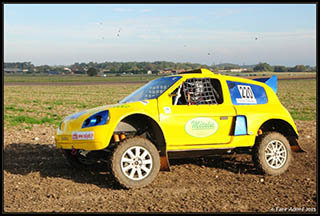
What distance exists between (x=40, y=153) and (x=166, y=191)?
3995 millimetres

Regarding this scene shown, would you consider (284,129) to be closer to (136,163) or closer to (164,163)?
(164,163)

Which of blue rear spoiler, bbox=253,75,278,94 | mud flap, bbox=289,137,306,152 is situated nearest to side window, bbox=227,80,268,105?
blue rear spoiler, bbox=253,75,278,94

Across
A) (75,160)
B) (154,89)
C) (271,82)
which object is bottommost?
(75,160)

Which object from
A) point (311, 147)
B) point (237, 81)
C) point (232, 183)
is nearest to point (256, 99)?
point (237, 81)

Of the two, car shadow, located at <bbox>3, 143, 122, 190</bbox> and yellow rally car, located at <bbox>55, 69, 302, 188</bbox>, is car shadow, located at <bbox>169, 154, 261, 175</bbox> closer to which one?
yellow rally car, located at <bbox>55, 69, 302, 188</bbox>

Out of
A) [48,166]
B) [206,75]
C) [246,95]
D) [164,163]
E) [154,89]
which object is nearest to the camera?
[164,163]

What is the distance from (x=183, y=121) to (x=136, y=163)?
1081 mm

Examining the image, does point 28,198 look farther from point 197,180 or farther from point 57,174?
point 197,180

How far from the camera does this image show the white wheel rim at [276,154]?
7.68 m

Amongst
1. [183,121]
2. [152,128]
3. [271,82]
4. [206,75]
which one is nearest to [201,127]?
[183,121]

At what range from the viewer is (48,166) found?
8172 mm

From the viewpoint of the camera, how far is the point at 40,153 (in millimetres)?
9367

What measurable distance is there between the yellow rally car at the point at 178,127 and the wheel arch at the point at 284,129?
3 cm

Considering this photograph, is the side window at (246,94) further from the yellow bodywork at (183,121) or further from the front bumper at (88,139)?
the front bumper at (88,139)
